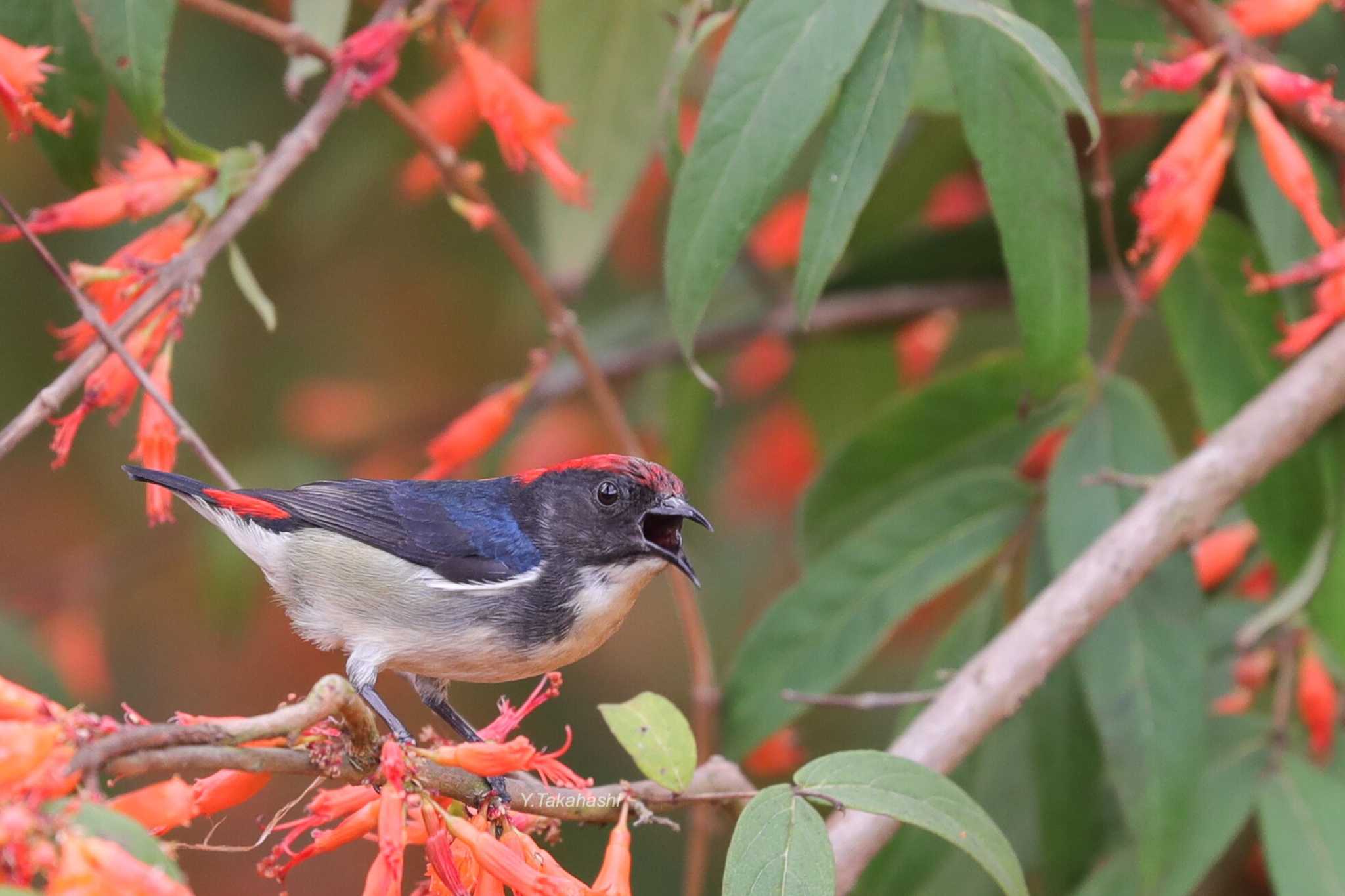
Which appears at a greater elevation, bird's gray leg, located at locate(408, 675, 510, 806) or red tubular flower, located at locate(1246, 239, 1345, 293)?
red tubular flower, located at locate(1246, 239, 1345, 293)

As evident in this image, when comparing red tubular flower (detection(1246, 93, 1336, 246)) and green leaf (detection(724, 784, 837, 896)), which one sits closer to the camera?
green leaf (detection(724, 784, 837, 896))

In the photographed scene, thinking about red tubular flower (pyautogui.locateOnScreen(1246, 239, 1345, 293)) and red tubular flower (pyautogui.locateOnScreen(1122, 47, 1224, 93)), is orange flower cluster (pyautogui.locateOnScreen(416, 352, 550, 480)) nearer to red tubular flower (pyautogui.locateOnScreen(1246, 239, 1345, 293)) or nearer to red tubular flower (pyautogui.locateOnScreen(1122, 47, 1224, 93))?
red tubular flower (pyautogui.locateOnScreen(1122, 47, 1224, 93))

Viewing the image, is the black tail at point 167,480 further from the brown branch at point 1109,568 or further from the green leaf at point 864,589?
the green leaf at point 864,589

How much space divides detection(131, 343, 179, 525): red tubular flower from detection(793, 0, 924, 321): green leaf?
3.87 ft

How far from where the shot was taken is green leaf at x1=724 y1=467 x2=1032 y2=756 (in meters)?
3.38

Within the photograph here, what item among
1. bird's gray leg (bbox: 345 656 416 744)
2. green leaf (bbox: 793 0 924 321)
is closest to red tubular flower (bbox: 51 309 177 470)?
bird's gray leg (bbox: 345 656 416 744)

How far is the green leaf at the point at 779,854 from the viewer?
1.92 m

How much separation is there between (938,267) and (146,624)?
161 inches

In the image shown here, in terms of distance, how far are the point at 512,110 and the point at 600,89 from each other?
0.53m

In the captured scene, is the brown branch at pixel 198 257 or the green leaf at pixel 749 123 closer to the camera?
the brown branch at pixel 198 257

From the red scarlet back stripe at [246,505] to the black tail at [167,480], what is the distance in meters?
0.02

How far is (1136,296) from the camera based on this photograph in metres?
3.33

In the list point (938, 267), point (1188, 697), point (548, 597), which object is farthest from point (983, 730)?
point (938, 267)

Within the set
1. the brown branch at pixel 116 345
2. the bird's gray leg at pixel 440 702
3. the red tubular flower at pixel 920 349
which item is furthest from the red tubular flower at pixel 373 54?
the red tubular flower at pixel 920 349
